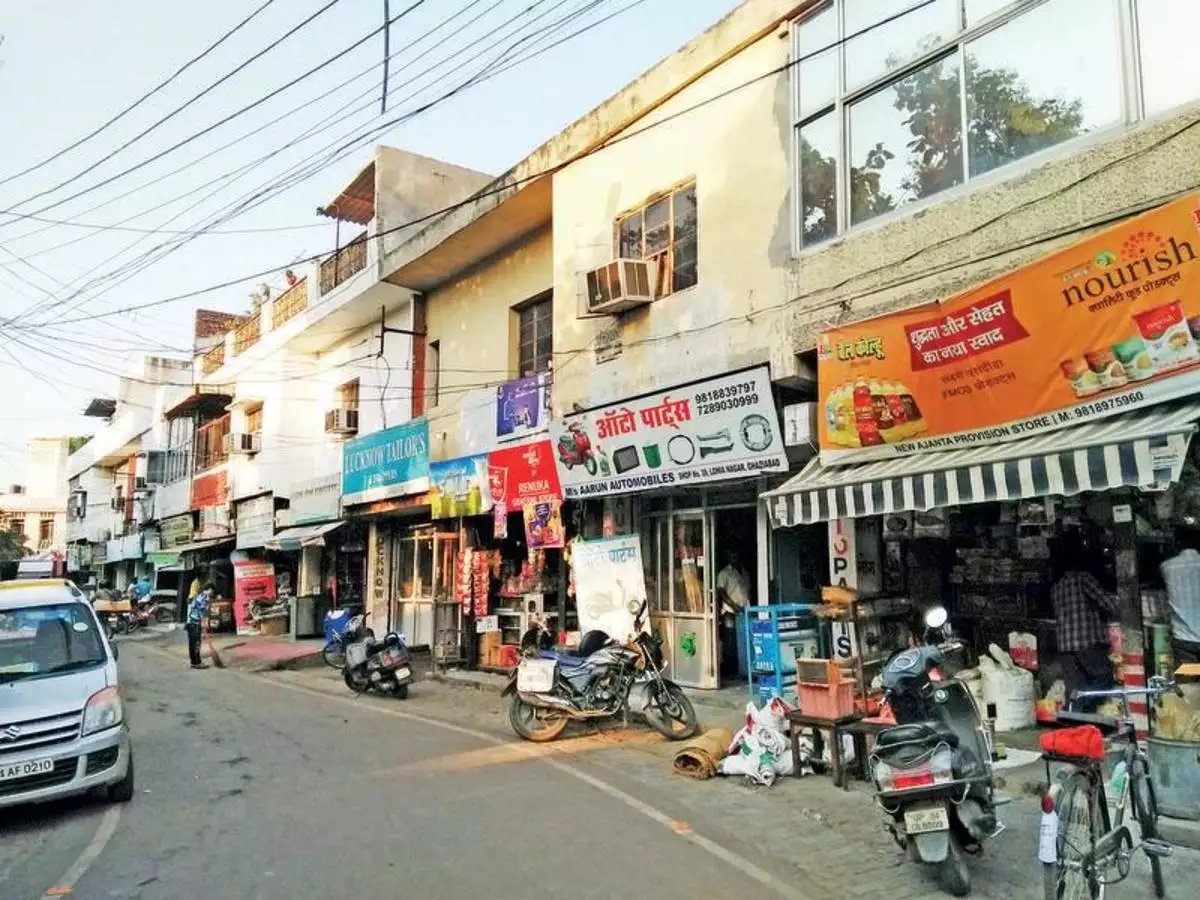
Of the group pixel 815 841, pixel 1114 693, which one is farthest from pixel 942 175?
pixel 815 841

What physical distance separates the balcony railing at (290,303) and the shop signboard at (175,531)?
10.7 m

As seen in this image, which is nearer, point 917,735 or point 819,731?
→ point 917,735

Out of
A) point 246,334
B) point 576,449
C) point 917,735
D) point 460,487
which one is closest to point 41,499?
point 246,334

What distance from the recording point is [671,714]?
9.34m

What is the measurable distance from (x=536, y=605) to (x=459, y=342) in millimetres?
6118

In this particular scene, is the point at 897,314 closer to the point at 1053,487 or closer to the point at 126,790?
the point at 1053,487

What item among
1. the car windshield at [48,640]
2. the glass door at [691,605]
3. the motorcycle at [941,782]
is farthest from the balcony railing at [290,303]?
the motorcycle at [941,782]

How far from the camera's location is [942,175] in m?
8.68

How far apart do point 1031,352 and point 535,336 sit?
32.7ft

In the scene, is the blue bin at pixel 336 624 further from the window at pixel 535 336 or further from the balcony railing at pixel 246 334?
the balcony railing at pixel 246 334

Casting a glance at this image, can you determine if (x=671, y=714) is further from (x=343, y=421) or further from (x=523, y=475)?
(x=343, y=421)

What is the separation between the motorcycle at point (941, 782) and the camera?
473 centimetres

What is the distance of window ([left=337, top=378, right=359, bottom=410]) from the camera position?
22562 millimetres

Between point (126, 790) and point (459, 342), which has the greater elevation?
point (459, 342)
